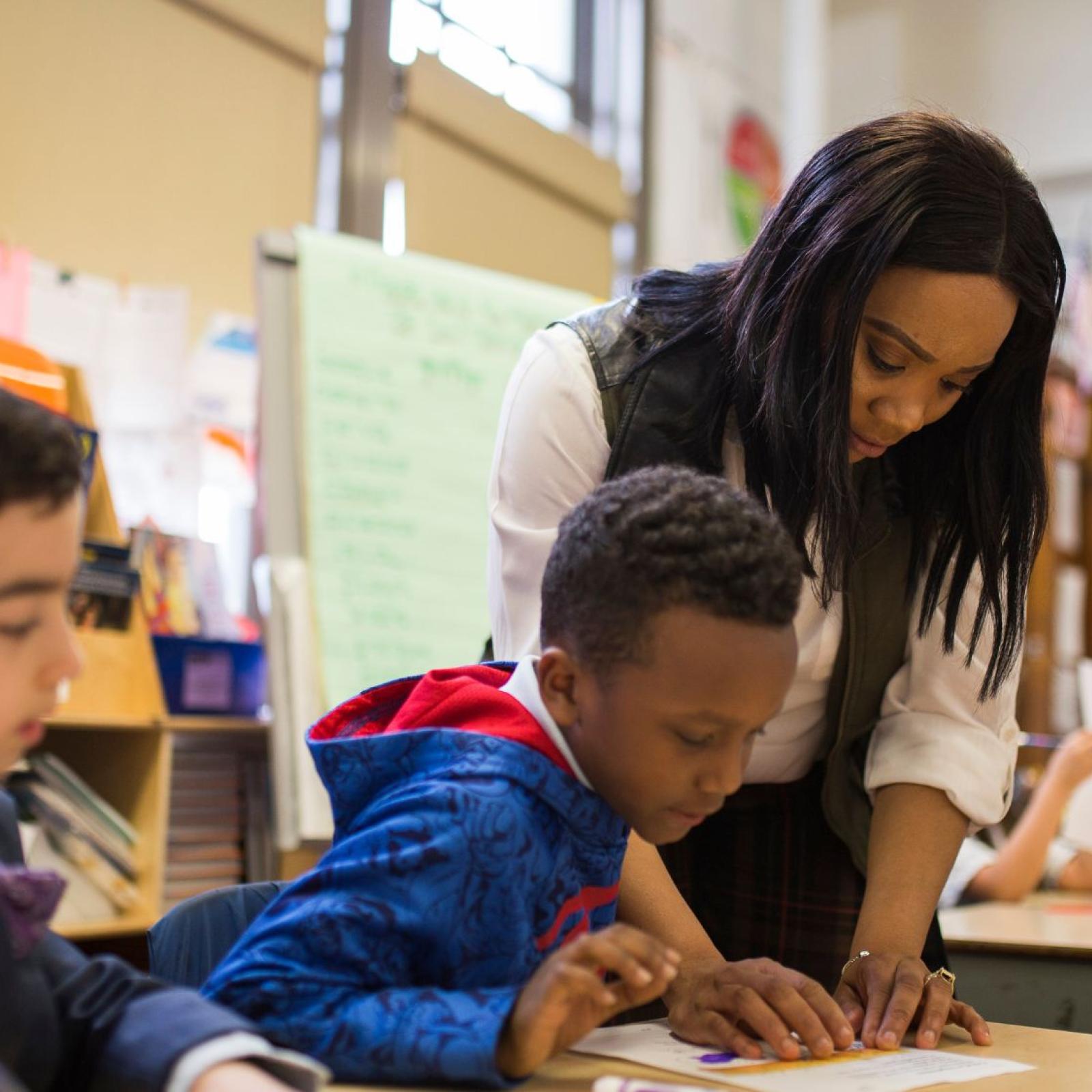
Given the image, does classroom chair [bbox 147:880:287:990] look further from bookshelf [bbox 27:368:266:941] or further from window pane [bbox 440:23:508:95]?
window pane [bbox 440:23:508:95]

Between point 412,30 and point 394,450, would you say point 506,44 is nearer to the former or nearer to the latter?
point 412,30

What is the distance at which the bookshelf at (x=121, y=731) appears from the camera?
2523 mm

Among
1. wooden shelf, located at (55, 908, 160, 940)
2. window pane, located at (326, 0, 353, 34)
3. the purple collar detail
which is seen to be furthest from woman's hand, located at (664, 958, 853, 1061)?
window pane, located at (326, 0, 353, 34)

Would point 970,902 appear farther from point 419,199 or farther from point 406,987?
point 419,199

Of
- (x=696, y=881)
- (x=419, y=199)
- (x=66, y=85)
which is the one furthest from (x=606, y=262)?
(x=696, y=881)

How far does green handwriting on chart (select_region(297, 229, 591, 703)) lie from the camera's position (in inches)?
105

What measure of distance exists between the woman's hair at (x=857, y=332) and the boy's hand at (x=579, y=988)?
0.58m

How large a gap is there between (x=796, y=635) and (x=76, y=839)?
1.68 meters

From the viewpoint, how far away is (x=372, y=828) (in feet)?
2.76

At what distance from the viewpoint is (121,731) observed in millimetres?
2713

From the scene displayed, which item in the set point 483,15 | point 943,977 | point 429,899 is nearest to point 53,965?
point 429,899

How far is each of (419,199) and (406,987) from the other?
125 inches

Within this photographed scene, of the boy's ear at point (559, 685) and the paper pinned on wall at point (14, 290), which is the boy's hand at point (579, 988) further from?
the paper pinned on wall at point (14, 290)

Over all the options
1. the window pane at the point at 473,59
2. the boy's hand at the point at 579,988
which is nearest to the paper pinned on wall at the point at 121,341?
the window pane at the point at 473,59
